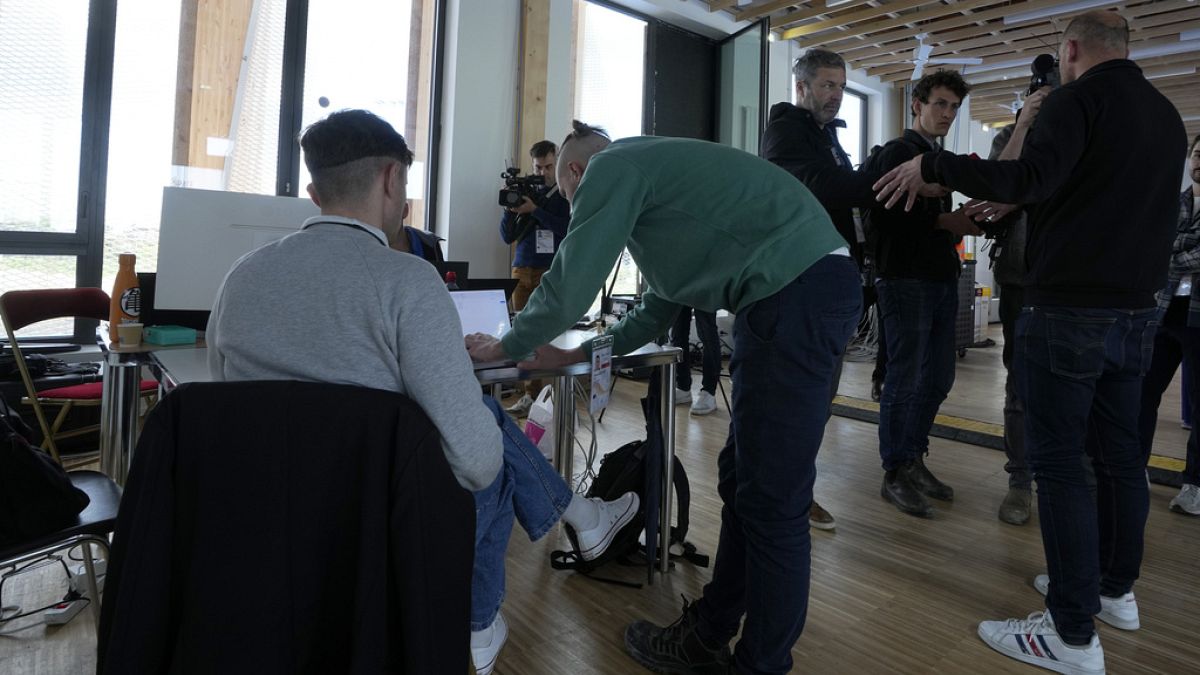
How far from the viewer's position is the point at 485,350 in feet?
4.73

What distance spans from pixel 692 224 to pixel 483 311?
3.03 ft

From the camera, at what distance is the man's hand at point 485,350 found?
142 cm

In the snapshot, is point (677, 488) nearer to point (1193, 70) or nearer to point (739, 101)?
point (739, 101)

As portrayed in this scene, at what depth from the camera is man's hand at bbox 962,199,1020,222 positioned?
6.57ft

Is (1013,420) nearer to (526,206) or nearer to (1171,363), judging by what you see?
(1171,363)

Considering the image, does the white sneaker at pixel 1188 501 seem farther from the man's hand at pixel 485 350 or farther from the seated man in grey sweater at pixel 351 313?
the seated man in grey sweater at pixel 351 313

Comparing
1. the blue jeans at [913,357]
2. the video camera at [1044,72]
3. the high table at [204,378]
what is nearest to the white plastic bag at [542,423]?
the high table at [204,378]

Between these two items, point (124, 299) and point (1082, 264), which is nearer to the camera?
point (1082, 264)

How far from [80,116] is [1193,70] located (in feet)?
31.2

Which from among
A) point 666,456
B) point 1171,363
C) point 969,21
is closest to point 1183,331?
point 1171,363

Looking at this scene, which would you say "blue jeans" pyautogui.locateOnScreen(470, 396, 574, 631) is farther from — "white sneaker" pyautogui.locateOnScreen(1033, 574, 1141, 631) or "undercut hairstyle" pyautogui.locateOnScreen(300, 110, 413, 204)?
"white sneaker" pyautogui.locateOnScreen(1033, 574, 1141, 631)

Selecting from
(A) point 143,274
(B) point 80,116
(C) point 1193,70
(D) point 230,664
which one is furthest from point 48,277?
(C) point 1193,70

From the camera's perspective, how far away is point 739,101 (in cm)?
Answer: 637

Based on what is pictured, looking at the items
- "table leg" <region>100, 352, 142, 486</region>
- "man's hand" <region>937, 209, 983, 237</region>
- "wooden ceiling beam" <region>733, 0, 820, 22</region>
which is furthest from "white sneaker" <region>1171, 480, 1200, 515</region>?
"wooden ceiling beam" <region>733, 0, 820, 22</region>
